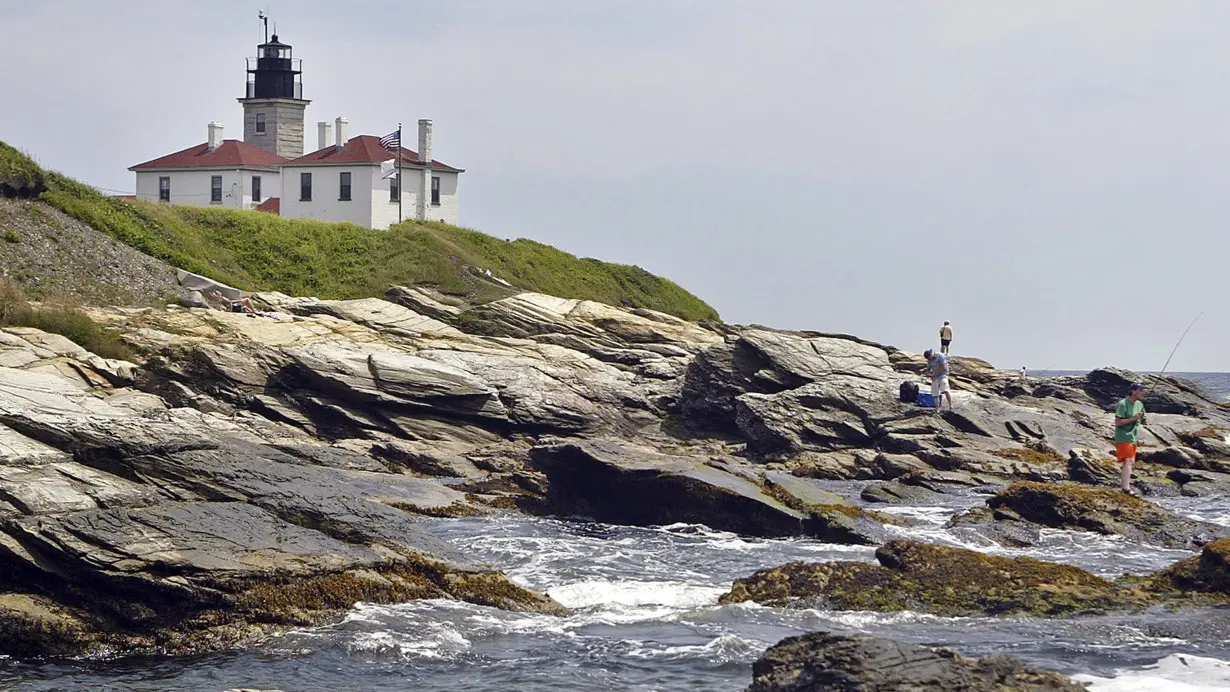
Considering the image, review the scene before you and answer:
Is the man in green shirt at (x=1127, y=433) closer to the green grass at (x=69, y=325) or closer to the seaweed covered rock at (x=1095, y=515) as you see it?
the seaweed covered rock at (x=1095, y=515)

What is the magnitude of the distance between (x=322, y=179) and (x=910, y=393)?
46203 millimetres

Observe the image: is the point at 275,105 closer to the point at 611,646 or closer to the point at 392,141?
the point at 392,141

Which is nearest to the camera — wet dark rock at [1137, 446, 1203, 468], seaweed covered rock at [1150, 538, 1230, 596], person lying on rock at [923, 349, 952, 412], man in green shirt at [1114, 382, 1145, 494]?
seaweed covered rock at [1150, 538, 1230, 596]

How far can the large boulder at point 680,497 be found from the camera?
25609 mm

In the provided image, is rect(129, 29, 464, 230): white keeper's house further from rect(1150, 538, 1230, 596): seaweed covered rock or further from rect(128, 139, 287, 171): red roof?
rect(1150, 538, 1230, 596): seaweed covered rock

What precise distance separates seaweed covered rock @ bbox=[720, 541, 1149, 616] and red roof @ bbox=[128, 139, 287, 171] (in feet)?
213

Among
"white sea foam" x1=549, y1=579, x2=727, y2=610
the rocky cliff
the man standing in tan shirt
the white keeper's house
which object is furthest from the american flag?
"white sea foam" x1=549, y1=579, x2=727, y2=610

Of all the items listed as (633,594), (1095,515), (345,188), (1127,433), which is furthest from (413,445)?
(345,188)

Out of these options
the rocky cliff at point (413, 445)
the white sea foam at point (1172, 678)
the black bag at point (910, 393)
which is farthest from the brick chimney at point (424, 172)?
the white sea foam at point (1172, 678)

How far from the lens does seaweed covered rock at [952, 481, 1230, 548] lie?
2491cm

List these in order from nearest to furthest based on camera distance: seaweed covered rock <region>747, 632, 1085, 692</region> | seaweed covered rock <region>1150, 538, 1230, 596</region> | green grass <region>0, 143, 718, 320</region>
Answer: seaweed covered rock <region>747, 632, 1085, 692</region>, seaweed covered rock <region>1150, 538, 1230, 596</region>, green grass <region>0, 143, 718, 320</region>

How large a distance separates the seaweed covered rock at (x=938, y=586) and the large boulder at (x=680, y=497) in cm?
472

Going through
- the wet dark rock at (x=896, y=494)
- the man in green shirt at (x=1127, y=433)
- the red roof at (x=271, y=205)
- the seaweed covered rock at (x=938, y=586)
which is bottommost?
the seaweed covered rock at (x=938, y=586)

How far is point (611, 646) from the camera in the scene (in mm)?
17078
